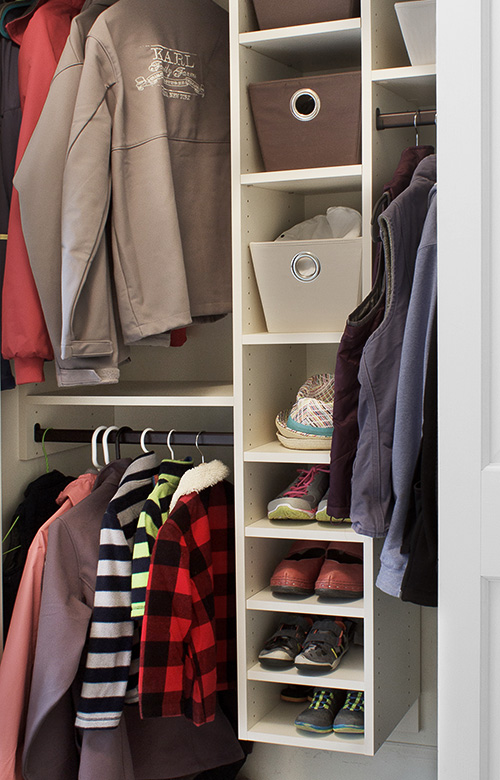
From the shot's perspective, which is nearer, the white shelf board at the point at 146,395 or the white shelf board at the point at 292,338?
the white shelf board at the point at 292,338

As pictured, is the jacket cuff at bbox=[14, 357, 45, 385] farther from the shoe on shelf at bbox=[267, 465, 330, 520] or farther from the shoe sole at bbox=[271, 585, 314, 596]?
the shoe sole at bbox=[271, 585, 314, 596]

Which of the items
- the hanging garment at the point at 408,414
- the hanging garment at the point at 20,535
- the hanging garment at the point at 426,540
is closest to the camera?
the hanging garment at the point at 426,540

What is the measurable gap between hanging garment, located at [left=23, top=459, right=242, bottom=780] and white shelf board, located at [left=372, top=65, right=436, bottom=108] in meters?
1.03

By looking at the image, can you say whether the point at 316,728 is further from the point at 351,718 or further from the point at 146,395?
the point at 146,395

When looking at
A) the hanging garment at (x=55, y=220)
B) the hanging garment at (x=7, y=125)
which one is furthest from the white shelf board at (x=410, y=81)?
the hanging garment at (x=7, y=125)

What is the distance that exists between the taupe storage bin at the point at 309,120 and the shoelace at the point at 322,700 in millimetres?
1139

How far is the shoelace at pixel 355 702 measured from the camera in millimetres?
1767

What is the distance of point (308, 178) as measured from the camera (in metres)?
1.68

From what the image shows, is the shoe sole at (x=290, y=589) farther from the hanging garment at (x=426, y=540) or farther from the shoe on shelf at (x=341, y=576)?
the hanging garment at (x=426, y=540)

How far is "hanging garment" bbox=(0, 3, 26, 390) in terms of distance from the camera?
194cm

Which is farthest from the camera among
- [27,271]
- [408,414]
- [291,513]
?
[27,271]

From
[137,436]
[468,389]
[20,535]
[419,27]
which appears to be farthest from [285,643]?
[419,27]

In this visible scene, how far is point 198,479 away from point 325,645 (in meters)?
0.44

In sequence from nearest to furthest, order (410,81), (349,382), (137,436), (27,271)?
(349,382) < (410,81) < (27,271) < (137,436)
